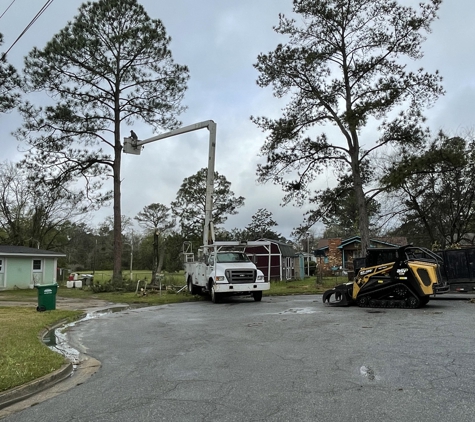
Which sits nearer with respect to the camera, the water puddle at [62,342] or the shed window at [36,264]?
the water puddle at [62,342]

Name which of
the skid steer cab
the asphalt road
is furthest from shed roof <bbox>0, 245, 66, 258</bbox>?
the skid steer cab

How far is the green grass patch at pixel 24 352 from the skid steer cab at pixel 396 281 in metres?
9.58

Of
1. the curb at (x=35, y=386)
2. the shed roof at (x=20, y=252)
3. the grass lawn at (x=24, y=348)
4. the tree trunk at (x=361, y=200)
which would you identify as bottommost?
the curb at (x=35, y=386)

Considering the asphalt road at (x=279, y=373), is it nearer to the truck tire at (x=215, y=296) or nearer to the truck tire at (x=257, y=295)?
the truck tire at (x=215, y=296)

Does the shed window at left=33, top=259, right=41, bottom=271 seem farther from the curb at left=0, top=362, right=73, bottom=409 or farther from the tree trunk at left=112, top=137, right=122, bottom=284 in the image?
the curb at left=0, top=362, right=73, bottom=409

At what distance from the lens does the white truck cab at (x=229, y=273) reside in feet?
56.7

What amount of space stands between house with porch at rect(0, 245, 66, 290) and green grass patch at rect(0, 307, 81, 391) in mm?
18680

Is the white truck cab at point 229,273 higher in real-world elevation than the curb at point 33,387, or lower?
higher

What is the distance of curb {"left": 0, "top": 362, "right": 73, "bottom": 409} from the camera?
558 cm

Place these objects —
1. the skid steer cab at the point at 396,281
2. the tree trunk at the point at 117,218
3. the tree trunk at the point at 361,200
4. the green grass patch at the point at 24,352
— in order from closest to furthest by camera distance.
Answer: the green grass patch at the point at 24,352
the skid steer cab at the point at 396,281
the tree trunk at the point at 361,200
the tree trunk at the point at 117,218

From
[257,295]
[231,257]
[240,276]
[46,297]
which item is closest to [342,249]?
[257,295]

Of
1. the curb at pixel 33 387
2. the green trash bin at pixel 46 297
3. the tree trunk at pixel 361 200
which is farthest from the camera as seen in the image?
the tree trunk at pixel 361 200

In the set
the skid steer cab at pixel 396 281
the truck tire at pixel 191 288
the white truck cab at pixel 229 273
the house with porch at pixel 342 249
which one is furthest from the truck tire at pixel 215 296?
the house with porch at pixel 342 249

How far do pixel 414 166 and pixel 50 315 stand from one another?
53.7 feet
